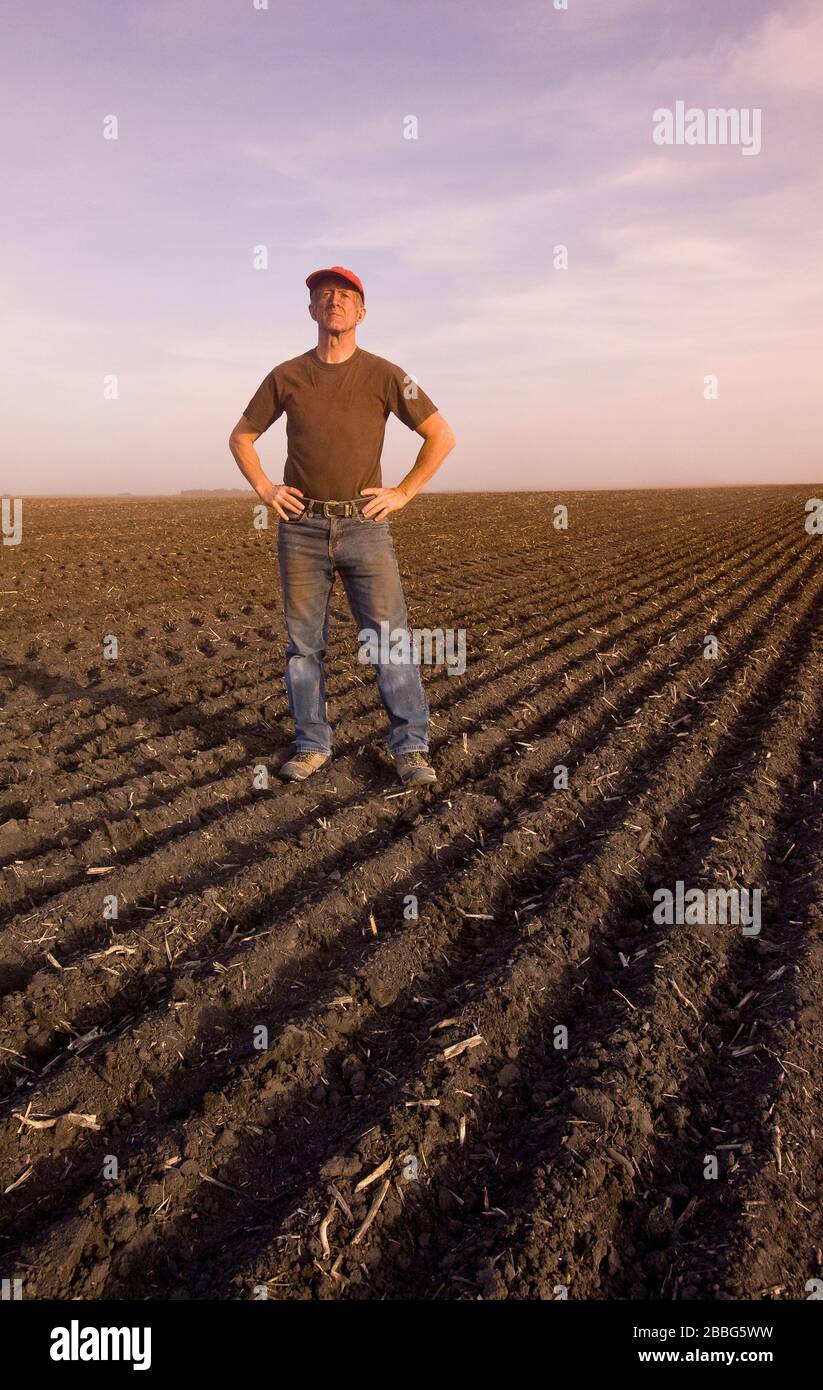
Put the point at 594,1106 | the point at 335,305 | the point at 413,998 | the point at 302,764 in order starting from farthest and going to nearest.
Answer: the point at 302,764 < the point at 335,305 < the point at 413,998 < the point at 594,1106

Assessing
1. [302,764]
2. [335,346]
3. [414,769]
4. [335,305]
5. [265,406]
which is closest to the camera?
[335,305]

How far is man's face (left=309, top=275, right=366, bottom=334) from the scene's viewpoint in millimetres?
3721

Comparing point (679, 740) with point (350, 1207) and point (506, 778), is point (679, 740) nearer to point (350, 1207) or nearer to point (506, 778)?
point (506, 778)

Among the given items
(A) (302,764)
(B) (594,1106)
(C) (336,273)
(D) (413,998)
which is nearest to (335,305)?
(C) (336,273)

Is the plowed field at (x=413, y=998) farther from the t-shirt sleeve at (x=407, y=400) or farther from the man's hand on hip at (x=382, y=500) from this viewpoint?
the t-shirt sleeve at (x=407, y=400)

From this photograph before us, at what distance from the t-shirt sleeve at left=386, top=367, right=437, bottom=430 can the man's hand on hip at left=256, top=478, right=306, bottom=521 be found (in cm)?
64

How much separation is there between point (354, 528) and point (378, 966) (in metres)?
2.18

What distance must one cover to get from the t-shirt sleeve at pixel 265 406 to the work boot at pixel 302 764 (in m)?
1.72

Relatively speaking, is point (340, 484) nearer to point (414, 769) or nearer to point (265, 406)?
point (265, 406)

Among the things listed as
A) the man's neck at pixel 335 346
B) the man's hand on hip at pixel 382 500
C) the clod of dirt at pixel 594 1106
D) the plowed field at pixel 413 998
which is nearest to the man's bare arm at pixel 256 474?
the man's hand on hip at pixel 382 500

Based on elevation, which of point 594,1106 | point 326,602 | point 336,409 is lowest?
point 594,1106

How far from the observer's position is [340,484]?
4.06 metres

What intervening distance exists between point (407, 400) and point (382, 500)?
0.51 meters

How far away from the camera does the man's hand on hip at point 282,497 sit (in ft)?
13.0
